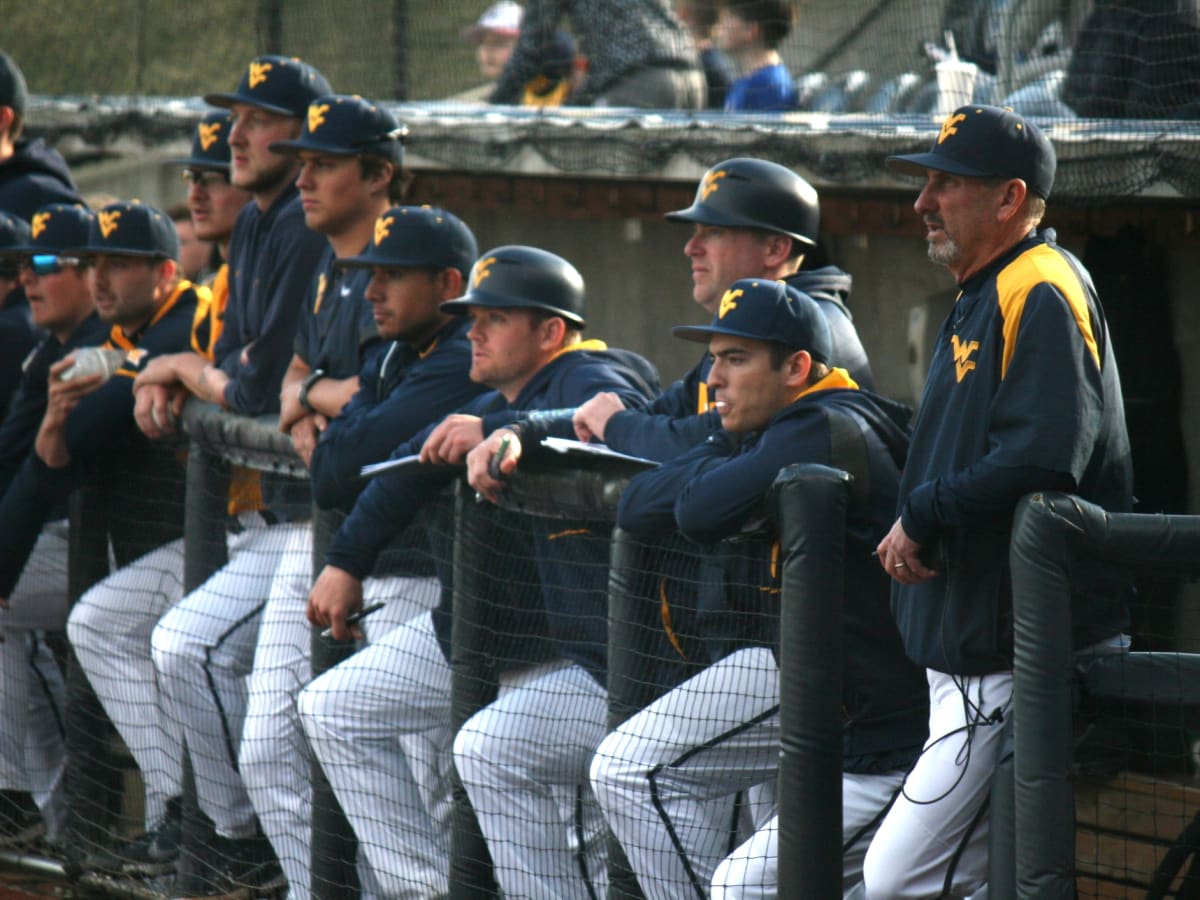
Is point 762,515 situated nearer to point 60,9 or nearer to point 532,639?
point 532,639

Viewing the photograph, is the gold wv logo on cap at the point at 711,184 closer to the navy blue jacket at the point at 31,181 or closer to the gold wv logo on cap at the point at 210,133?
the gold wv logo on cap at the point at 210,133

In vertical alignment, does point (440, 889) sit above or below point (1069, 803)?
below

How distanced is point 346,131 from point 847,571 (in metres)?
2.44

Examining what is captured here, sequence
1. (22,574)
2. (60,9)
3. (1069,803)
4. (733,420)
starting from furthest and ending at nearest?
Result: (60,9) → (22,574) → (733,420) → (1069,803)

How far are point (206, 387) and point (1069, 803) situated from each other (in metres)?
3.04

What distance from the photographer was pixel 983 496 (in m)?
2.87

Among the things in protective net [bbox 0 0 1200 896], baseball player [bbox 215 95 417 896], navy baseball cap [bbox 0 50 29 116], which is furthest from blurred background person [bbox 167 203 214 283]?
baseball player [bbox 215 95 417 896]

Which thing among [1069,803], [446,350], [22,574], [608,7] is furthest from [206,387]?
[608,7]

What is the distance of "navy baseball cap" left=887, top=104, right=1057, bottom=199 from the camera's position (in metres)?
3.17

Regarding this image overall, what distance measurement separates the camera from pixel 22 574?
18.3 feet

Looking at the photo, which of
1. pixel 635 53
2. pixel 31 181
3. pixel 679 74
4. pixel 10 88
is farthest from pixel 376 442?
pixel 635 53

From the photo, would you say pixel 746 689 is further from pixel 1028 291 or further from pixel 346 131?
pixel 346 131

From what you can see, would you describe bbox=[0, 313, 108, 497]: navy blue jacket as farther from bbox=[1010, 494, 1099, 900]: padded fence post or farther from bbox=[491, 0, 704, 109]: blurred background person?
bbox=[1010, 494, 1099, 900]: padded fence post

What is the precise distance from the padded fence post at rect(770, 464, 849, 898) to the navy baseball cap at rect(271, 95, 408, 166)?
8.17 feet
